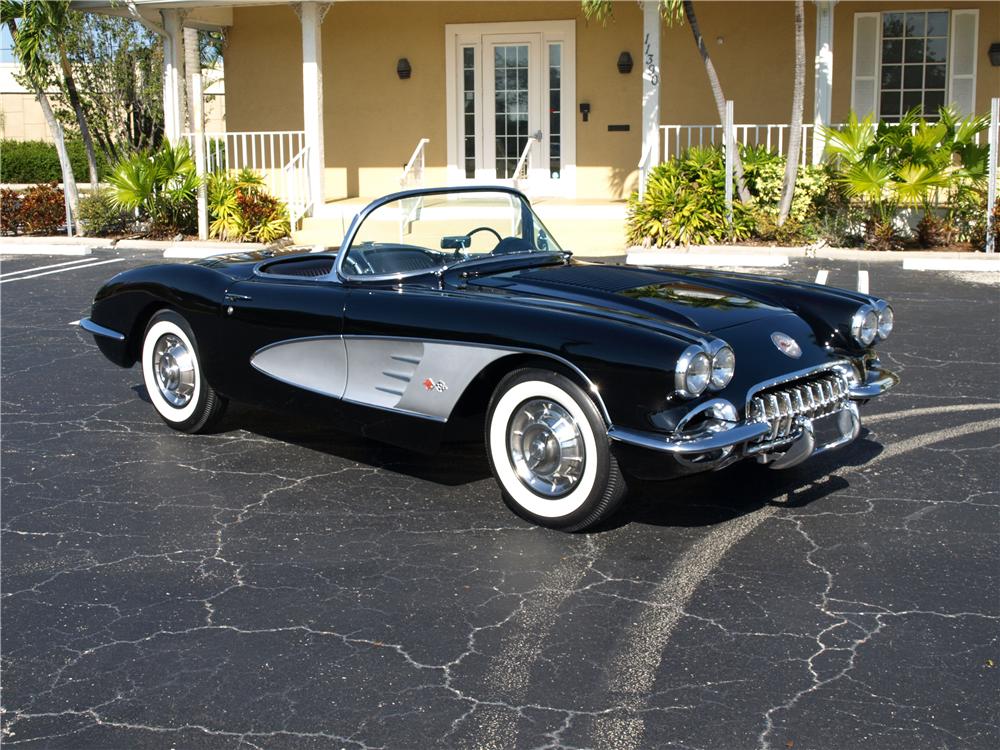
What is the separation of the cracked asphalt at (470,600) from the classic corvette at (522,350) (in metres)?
0.39

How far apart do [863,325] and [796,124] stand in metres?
10.3

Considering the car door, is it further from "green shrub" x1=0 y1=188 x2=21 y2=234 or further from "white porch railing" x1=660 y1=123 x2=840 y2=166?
"green shrub" x1=0 y1=188 x2=21 y2=234

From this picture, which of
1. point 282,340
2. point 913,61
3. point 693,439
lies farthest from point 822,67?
point 693,439

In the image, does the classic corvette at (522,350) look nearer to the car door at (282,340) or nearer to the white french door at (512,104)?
the car door at (282,340)

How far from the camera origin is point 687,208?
15.5 metres

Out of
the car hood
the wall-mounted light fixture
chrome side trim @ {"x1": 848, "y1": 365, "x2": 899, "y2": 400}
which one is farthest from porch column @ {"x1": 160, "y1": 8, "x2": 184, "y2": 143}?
chrome side trim @ {"x1": 848, "y1": 365, "x2": 899, "y2": 400}

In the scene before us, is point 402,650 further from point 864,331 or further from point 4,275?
point 4,275

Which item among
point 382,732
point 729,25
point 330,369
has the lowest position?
point 382,732

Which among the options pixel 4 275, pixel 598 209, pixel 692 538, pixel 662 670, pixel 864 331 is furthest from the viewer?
pixel 598 209

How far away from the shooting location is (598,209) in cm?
1697

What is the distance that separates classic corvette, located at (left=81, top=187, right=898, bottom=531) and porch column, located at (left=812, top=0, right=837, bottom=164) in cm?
1076

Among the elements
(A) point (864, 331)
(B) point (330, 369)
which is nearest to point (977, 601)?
(A) point (864, 331)

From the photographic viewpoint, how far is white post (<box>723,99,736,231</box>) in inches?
591

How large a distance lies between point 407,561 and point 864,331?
8.12 ft
